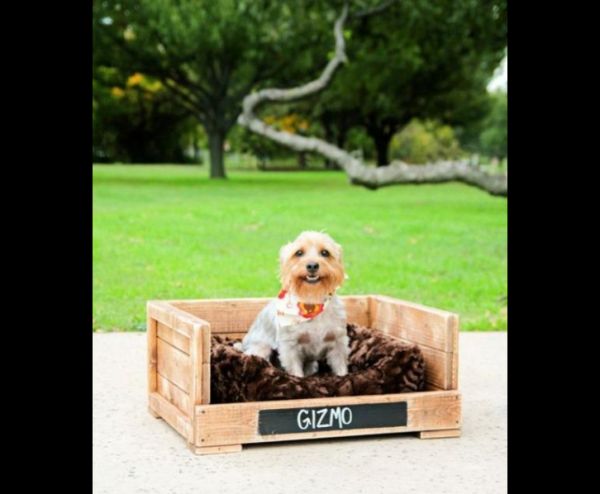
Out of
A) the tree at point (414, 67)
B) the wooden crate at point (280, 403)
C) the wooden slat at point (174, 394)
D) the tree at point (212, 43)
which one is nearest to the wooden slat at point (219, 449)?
the wooden crate at point (280, 403)

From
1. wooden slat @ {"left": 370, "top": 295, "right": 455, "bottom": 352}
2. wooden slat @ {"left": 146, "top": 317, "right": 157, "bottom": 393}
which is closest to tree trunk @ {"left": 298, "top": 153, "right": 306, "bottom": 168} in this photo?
wooden slat @ {"left": 370, "top": 295, "right": 455, "bottom": 352}

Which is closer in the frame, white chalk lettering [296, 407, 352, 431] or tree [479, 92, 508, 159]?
white chalk lettering [296, 407, 352, 431]

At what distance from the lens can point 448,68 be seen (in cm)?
2952

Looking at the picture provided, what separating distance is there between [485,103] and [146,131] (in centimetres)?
1110

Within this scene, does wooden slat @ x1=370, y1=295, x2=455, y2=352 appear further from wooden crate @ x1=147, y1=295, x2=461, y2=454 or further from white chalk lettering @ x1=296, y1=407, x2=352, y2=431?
white chalk lettering @ x1=296, y1=407, x2=352, y2=431

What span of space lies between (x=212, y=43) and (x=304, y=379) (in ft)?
66.9

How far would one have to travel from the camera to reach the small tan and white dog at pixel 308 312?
5.23m

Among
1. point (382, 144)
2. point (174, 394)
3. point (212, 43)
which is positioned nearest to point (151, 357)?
point (174, 394)

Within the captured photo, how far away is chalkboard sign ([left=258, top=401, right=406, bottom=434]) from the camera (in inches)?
197

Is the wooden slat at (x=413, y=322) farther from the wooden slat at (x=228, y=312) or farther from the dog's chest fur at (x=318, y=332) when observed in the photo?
the wooden slat at (x=228, y=312)

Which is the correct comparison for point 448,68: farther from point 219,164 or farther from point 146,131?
point 146,131

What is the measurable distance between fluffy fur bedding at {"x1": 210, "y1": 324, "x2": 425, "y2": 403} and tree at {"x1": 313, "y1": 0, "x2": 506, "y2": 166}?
17416 millimetres

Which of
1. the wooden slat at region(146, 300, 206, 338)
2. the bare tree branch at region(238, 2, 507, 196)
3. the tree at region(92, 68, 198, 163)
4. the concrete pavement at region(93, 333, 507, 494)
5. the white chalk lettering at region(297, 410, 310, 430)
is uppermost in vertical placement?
the tree at region(92, 68, 198, 163)
